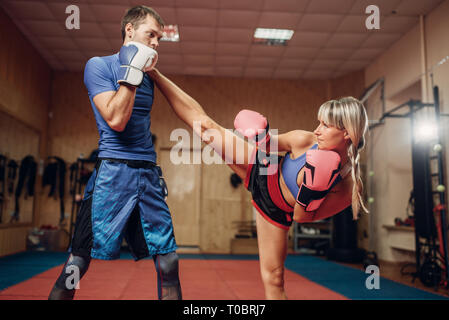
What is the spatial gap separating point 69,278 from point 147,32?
0.96 meters

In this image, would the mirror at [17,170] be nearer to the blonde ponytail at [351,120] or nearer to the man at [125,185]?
the man at [125,185]

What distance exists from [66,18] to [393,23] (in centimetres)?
481

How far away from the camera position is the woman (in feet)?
4.11

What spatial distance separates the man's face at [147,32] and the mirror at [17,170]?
497 cm

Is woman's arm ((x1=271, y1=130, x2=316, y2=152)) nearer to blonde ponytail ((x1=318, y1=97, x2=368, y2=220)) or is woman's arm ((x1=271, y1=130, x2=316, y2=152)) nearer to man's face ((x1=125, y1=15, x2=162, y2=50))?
blonde ponytail ((x1=318, y1=97, x2=368, y2=220))

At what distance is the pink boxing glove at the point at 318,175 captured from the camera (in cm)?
121

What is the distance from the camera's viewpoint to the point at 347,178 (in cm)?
139

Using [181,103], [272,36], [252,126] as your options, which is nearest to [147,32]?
[181,103]

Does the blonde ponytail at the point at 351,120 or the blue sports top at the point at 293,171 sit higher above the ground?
the blonde ponytail at the point at 351,120

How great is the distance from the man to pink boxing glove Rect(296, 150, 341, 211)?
55cm

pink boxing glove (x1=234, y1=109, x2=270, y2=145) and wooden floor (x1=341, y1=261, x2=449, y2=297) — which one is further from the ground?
pink boxing glove (x1=234, y1=109, x2=270, y2=145)

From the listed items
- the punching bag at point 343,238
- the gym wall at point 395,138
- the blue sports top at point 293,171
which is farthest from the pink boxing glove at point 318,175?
the punching bag at point 343,238

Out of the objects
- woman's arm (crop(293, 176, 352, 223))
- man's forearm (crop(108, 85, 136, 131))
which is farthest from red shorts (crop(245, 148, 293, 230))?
man's forearm (crop(108, 85, 136, 131))
